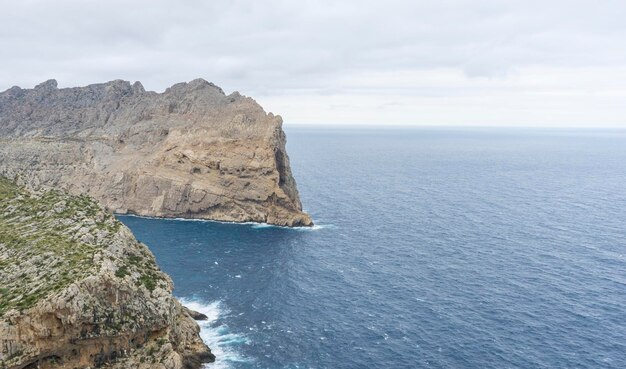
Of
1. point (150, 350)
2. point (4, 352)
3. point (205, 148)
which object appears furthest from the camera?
point (205, 148)

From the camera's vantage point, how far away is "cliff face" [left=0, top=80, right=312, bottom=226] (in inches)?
6545

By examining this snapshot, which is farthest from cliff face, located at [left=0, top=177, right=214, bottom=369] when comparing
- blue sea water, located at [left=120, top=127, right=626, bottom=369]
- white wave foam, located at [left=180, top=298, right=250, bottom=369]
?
blue sea water, located at [left=120, top=127, right=626, bottom=369]

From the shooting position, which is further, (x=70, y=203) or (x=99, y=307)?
(x=70, y=203)

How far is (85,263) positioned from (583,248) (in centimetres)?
12132

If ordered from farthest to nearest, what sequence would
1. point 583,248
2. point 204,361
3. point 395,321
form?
point 583,248
point 395,321
point 204,361

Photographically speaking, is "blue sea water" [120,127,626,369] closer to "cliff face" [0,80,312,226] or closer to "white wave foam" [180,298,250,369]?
"white wave foam" [180,298,250,369]

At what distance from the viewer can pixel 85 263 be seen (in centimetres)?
6238

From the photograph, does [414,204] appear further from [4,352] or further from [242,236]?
[4,352]

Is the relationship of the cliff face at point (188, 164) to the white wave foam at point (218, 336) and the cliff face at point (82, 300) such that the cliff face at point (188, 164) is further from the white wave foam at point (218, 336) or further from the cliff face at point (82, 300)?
the cliff face at point (82, 300)

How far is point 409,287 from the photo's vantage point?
106 meters

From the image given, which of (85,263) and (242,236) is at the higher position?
(85,263)

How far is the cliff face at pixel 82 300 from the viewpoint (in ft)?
181

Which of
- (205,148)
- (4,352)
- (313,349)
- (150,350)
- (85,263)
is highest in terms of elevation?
(205,148)

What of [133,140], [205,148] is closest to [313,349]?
[205,148]
